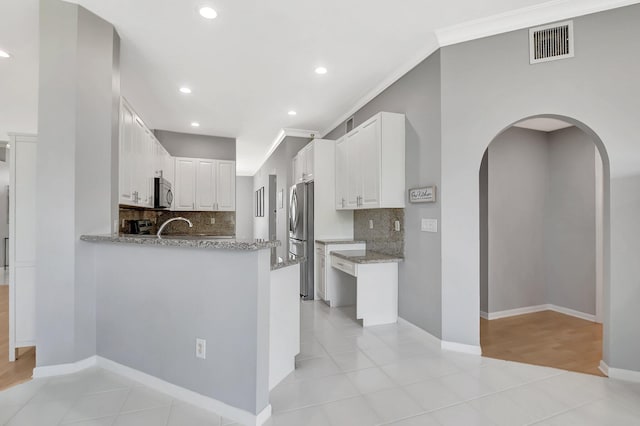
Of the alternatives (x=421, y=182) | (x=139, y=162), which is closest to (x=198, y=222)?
(x=139, y=162)

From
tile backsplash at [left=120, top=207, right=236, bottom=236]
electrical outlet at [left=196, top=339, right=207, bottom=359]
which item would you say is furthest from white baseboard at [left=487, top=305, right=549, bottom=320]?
tile backsplash at [left=120, top=207, right=236, bottom=236]

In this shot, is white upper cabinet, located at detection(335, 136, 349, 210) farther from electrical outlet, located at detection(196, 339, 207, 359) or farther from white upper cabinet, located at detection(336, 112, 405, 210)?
electrical outlet, located at detection(196, 339, 207, 359)

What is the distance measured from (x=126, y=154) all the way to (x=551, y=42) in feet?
13.0

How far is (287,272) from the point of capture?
2.09m

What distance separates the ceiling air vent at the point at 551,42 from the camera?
7.43 ft

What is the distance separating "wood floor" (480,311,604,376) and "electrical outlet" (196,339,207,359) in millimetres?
2297

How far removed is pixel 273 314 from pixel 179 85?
3083mm

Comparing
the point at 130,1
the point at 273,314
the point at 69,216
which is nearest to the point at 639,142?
the point at 273,314

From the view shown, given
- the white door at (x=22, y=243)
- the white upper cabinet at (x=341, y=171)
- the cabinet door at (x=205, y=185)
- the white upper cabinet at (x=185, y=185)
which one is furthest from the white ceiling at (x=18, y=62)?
the white upper cabinet at (x=341, y=171)

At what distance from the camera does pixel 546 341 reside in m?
2.92

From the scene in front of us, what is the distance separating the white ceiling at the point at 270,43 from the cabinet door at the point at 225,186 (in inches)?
61.2

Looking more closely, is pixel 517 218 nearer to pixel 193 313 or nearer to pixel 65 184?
pixel 193 313

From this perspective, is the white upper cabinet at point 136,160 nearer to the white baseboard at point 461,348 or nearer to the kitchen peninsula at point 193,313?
the kitchen peninsula at point 193,313

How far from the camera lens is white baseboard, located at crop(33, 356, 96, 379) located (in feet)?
6.83
